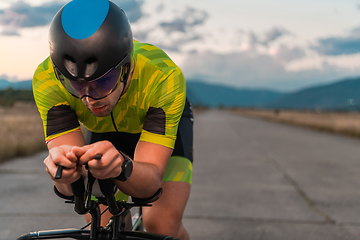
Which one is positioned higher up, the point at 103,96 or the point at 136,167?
the point at 103,96

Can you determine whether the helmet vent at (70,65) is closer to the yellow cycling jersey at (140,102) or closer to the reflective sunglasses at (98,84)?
the reflective sunglasses at (98,84)

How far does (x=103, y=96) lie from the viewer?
5.39 feet

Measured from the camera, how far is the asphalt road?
4.24 metres

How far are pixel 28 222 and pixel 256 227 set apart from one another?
2839 mm

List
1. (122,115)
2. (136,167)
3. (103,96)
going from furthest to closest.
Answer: (122,115) < (103,96) < (136,167)

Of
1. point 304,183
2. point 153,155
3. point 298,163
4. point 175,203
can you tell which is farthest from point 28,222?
point 298,163

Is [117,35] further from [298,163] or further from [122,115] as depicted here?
[298,163]

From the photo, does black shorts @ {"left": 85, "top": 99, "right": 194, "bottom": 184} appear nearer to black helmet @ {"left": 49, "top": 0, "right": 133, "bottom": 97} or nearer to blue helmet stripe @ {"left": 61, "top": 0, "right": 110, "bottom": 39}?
black helmet @ {"left": 49, "top": 0, "right": 133, "bottom": 97}

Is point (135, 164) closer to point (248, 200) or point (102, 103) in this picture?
point (102, 103)

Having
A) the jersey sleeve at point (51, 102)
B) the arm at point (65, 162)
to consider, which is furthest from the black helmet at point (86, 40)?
the arm at point (65, 162)

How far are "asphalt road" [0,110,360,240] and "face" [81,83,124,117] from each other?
272 centimetres

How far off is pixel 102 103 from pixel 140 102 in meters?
0.34

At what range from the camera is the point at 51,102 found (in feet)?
6.18

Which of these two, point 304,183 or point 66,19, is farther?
point 304,183
